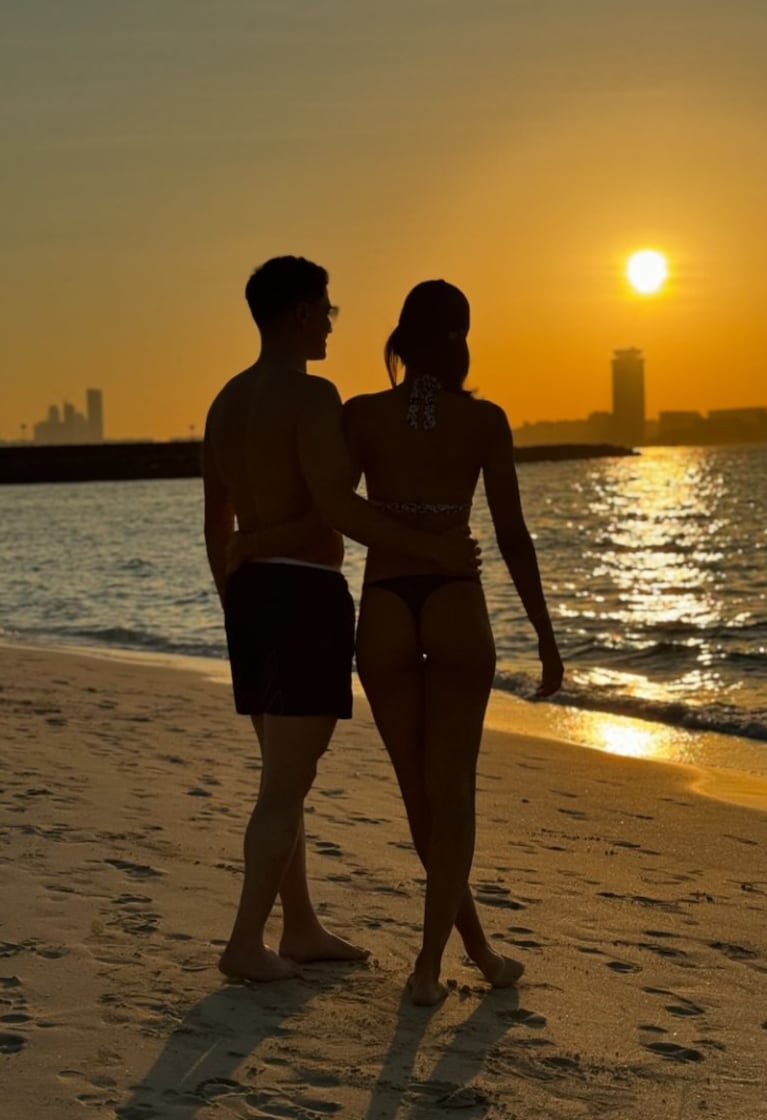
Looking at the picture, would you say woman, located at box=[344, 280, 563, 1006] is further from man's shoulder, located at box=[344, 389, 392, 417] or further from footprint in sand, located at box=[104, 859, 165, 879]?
footprint in sand, located at box=[104, 859, 165, 879]

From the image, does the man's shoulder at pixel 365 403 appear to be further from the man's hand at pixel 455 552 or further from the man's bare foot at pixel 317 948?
the man's bare foot at pixel 317 948

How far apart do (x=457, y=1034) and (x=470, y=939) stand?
0.41m

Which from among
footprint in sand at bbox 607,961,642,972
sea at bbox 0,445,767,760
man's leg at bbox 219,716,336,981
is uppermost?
man's leg at bbox 219,716,336,981

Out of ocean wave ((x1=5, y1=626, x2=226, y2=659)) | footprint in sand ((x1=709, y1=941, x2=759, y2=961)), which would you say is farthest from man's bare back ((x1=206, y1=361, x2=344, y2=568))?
ocean wave ((x1=5, y1=626, x2=226, y2=659))

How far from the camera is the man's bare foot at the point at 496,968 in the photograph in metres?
4.27

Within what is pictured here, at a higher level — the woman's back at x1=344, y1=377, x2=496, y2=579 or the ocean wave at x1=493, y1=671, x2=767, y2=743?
the woman's back at x1=344, y1=377, x2=496, y2=579

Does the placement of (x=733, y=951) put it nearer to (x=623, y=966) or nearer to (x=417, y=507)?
(x=623, y=966)

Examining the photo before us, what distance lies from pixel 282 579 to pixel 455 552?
0.49 meters

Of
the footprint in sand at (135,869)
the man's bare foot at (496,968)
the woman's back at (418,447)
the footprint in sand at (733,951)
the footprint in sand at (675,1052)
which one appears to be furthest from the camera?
the footprint in sand at (135,869)

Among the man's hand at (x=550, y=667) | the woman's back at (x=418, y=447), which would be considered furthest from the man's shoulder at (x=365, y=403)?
the man's hand at (x=550, y=667)

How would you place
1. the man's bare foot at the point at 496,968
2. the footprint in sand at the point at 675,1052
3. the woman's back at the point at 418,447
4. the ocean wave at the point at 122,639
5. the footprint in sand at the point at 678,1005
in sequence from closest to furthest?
the footprint in sand at the point at 675,1052 → the woman's back at the point at 418,447 → the footprint in sand at the point at 678,1005 → the man's bare foot at the point at 496,968 → the ocean wave at the point at 122,639

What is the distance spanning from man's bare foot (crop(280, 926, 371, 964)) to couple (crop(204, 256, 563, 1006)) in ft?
0.69

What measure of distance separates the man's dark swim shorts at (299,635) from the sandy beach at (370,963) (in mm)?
843

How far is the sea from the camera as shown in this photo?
14438mm
